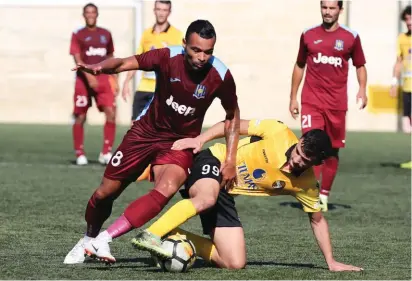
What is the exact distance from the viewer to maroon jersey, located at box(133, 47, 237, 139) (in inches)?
299

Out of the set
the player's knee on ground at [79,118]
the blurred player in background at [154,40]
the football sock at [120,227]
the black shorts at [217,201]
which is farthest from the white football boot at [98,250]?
the player's knee on ground at [79,118]

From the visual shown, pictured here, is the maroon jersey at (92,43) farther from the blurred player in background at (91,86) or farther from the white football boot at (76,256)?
the white football boot at (76,256)

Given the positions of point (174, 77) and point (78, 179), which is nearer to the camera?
point (174, 77)

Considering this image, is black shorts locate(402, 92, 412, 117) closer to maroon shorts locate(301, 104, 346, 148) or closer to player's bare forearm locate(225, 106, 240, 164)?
maroon shorts locate(301, 104, 346, 148)

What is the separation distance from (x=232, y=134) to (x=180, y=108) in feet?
1.47

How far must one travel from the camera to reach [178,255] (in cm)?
743

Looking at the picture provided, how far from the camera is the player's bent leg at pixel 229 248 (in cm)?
783

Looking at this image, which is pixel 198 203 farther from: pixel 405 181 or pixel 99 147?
pixel 99 147

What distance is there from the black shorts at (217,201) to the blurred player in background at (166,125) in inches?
2.8

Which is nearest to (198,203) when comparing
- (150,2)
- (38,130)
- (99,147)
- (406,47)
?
(406,47)

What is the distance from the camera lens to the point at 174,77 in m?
7.59

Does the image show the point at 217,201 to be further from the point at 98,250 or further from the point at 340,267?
the point at 98,250

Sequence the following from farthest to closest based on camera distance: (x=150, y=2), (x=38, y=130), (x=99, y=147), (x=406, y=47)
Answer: (x=150, y=2) → (x=38, y=130) → (x=99, y=147) → (x=406, y=47)

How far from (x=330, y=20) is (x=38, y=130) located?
12641 millimetres
